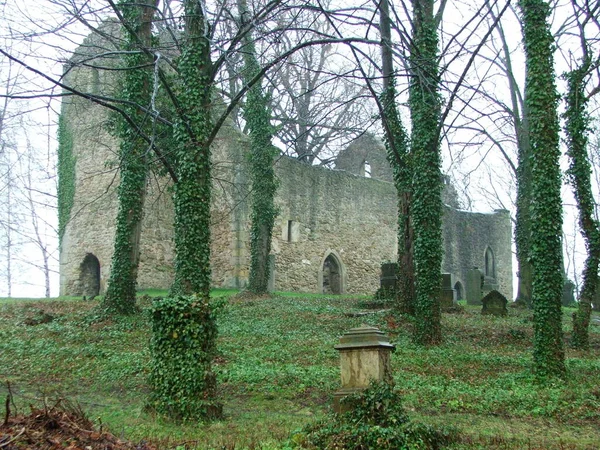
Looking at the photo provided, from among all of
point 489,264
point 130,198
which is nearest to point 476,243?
point 489,264

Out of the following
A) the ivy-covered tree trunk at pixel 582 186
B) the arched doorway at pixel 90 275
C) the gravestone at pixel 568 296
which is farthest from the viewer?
the gravestone at pixel 568 296

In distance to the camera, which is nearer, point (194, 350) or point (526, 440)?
point (526, 440)

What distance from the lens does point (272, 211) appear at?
18.0 metres

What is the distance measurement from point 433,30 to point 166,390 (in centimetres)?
859

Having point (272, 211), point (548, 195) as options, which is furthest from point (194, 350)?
point (272, 211)

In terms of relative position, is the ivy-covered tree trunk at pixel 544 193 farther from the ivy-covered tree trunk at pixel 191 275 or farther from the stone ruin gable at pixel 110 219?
the stone ruin gable at pixel 110 219

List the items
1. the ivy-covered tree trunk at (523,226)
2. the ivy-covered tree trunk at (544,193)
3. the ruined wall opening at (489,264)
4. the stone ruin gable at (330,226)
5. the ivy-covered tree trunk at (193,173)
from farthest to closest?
the ruined wall opening at (489,264)
the stone ruin gable at (330,226)
the ivy-covered tree trunk at (523,226)
the ivy-covered tree trunk at (544,193)
the ivy-covered tree trunk at (193,173)

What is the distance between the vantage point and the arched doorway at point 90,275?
2244cm

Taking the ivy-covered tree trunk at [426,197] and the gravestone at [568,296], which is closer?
the ivy-covered tree trunk at [426,197]

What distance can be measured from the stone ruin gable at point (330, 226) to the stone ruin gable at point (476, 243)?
502 centimetres

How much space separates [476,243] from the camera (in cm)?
3347

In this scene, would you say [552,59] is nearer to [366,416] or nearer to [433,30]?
[433,30]

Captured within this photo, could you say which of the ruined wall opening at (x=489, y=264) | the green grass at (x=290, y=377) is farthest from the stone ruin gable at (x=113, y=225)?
the ruined wall opening at (x=489, y=264)

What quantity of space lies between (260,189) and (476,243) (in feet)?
61.9
